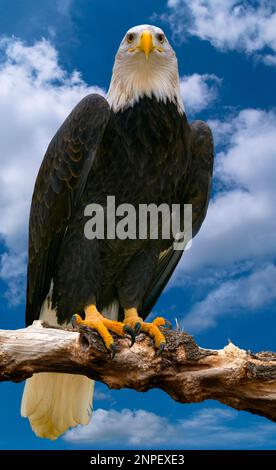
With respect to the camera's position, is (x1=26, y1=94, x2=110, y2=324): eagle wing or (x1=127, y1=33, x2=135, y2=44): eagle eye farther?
(x1=127, y1=33, x2=135, y2=44): eagle eye

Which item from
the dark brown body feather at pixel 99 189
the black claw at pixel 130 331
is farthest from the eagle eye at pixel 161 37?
the black claw at pixel 130 331

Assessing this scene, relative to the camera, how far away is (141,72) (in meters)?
5.30

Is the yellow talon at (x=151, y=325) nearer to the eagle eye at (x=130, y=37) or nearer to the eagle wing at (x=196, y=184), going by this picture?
the eagle wing at (x=196, y=184)

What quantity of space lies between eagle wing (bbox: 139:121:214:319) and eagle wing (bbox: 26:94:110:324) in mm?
1051

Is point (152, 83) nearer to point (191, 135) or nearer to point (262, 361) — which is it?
point (191, 135)

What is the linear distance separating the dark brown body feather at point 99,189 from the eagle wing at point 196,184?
3 cm

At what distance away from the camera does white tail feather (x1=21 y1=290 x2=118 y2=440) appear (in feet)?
18.2

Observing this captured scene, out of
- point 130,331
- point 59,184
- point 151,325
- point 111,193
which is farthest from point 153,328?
point 59,184

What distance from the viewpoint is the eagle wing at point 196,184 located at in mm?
5621

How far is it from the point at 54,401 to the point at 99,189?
2.18 meters

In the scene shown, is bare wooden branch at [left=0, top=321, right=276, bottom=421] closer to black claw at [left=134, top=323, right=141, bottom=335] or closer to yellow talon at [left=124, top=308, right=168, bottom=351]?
yellow talon at [left=124, top=308, right=168, bottom=351]

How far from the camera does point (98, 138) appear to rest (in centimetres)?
491

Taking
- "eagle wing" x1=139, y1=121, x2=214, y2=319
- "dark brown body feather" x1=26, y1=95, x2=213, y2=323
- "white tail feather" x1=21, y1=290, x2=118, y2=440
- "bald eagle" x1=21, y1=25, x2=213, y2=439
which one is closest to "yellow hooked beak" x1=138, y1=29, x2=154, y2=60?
"bald eagle" x1=21, y1=25, x2=213, y2=439

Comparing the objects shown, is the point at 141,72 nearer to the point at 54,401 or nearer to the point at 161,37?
the point at 161,37
